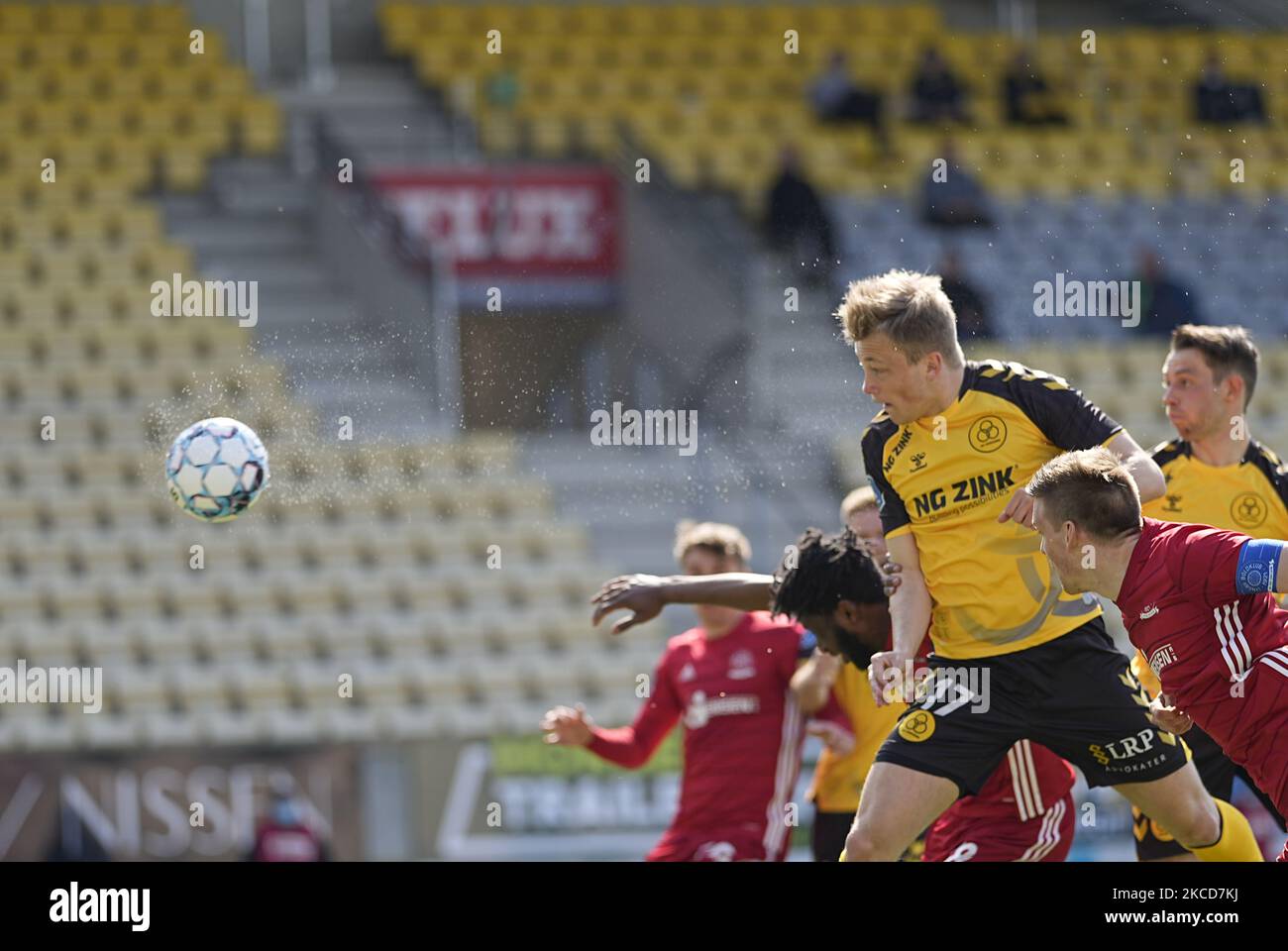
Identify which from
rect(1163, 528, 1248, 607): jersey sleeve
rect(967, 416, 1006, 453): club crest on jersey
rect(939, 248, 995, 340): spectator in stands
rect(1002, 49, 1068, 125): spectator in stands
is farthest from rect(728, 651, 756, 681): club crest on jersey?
rect(1002, 49, 1068, 125): spectator in stands

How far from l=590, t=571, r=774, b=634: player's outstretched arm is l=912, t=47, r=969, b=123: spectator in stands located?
982 centimetres

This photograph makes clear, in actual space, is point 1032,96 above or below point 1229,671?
above

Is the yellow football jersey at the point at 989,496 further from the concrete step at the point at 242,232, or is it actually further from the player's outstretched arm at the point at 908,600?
the concrete step at the point at 242,232

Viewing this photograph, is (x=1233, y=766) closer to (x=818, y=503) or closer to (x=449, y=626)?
(x=818, y=503)

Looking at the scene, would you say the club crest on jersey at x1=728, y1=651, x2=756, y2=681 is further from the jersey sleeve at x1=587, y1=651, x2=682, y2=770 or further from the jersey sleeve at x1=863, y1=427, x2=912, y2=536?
the jersey sleeve at x1=863, y1=427, x2=912, y2=536

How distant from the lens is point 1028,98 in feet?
49.8

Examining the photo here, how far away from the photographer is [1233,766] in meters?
6.29

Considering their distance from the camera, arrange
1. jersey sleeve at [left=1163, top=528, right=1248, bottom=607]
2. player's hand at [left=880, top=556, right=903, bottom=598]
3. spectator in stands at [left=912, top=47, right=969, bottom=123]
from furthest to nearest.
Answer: spectator in stands at [left=912, top=47, right=969, bottom=123], player's hand at [left=880, top=556, right=903, bottom=598], jersey sleeve at [left=1163, top=528, right=1248, bottom=607]

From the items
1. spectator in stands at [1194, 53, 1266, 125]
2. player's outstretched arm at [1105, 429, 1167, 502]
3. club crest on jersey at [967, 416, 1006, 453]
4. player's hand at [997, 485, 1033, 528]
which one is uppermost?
spectator in stands at [1194, 53, 1266, 125]

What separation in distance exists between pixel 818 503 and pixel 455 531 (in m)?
2.46

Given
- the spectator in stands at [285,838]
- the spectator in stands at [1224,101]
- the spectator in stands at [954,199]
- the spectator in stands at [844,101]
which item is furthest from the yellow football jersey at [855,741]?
the spectator in stands at [844,101]

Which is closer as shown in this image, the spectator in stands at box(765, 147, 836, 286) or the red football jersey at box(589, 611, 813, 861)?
the red football jersey at box(589, 611, 813, 861)

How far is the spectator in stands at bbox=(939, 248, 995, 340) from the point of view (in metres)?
9.37

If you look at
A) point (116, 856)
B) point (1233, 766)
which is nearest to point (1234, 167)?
point (1233, 766)
